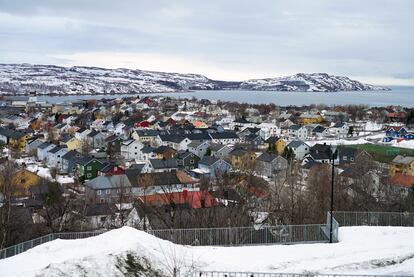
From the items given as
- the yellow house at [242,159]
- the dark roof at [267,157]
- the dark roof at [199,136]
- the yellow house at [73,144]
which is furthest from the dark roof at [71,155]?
the dark roof at [267,157]

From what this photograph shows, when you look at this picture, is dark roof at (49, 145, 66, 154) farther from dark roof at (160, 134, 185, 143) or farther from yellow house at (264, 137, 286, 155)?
yellow house at (264, 137, 286, 155)

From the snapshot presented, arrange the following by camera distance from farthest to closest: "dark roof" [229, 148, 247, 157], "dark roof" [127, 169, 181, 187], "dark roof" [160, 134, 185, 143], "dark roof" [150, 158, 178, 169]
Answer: "dark roof" [160, 134, 185, 143]
"dark roof" [229, 148, 247, 157]
"dark roof" [150, 158, 178, 169]
"dark roof" [127, 169, 181, 187]

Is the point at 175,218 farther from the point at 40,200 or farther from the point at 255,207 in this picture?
the point at 40,200

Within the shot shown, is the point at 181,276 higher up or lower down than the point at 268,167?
higher up

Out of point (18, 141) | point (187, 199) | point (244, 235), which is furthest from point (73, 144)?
point (244, 235)

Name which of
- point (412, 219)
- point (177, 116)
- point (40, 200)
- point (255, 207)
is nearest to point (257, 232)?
point (412, 219)

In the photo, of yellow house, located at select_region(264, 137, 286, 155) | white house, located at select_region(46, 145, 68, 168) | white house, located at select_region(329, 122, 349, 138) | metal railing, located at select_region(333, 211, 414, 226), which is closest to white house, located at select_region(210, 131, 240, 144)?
yellow house, located at select_region(264, 137, 286, 155)

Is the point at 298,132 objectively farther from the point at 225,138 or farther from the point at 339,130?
the point at 225,138

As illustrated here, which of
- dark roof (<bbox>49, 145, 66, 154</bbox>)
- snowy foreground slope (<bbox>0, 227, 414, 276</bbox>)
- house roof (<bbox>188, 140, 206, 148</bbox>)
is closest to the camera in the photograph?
snowy foreground slope (<bbox>0, 227, 414, 276</bbox>)
